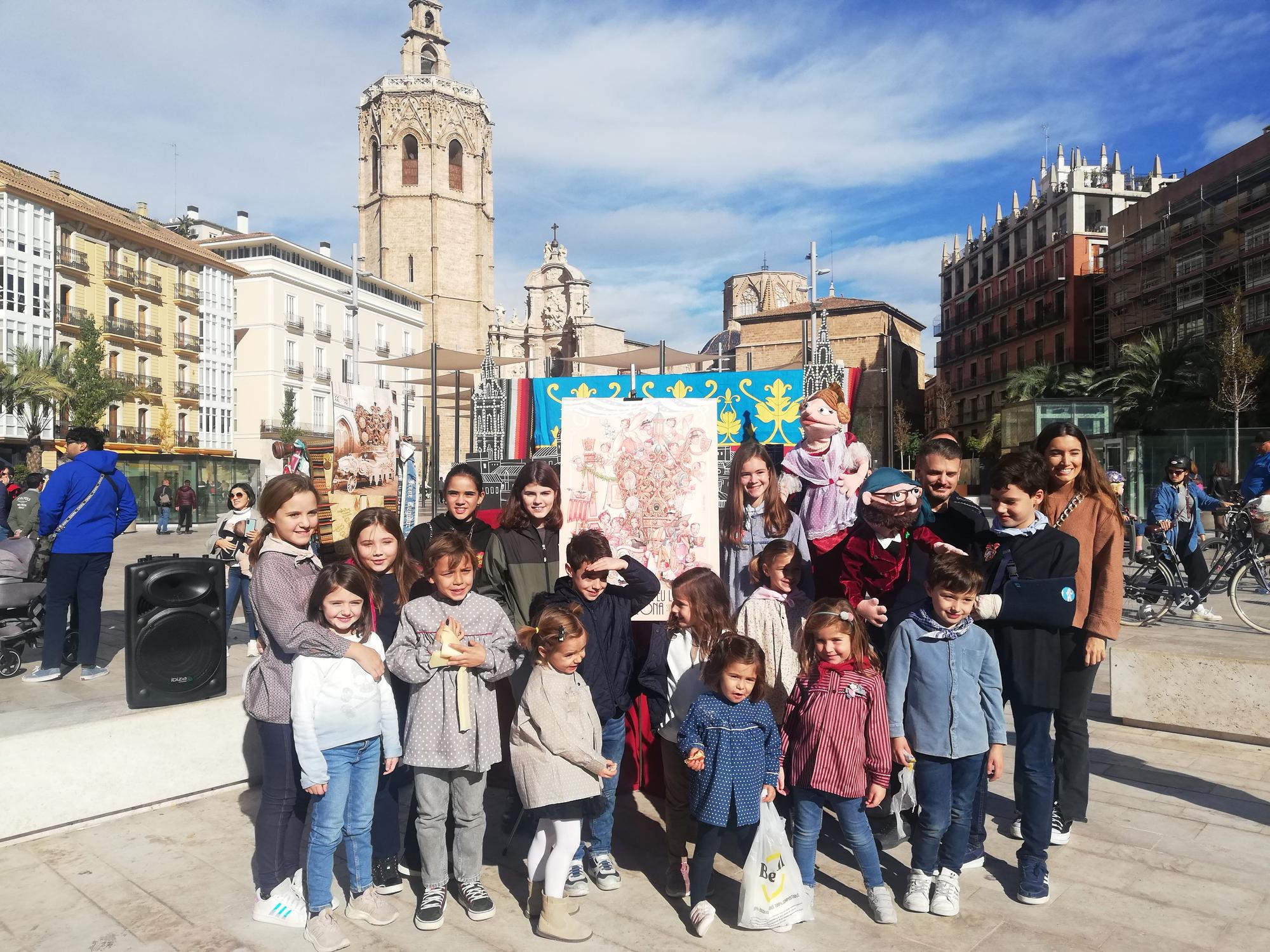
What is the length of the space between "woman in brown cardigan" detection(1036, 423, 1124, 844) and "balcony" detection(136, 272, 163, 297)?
4449 cm

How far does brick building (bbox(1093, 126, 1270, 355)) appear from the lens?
120 feet

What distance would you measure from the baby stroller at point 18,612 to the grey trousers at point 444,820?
4165 millimetres

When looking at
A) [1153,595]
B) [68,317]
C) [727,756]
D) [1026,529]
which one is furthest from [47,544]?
[68,317]

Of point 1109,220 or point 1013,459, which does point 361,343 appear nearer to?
point 1109,220

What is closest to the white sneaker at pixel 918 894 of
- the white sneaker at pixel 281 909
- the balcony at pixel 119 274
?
the white sneaker at pixel 281 909

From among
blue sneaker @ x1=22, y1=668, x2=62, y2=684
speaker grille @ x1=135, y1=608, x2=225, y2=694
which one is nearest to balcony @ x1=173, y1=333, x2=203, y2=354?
blue sneaker @ x1=22, y1=668, x2=62, y2=684

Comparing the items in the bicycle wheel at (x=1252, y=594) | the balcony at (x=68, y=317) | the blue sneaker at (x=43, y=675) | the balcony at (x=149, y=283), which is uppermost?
the balcony at (x=149, y=283)

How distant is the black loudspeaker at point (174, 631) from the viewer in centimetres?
470

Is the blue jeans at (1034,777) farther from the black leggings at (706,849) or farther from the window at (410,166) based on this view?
the window at (410,166)

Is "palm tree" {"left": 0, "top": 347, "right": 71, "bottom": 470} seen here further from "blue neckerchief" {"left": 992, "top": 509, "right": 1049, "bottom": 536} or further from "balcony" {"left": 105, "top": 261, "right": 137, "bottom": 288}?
"blue neckerchief" {"left": 992, "top": 509, "right": 1049, "bottom": 536}

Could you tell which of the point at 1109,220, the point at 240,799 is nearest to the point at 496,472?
the point at 240,799

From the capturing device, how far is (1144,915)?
3465 millimetres

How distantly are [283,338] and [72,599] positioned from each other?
48241mm

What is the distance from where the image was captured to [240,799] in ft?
15.7
